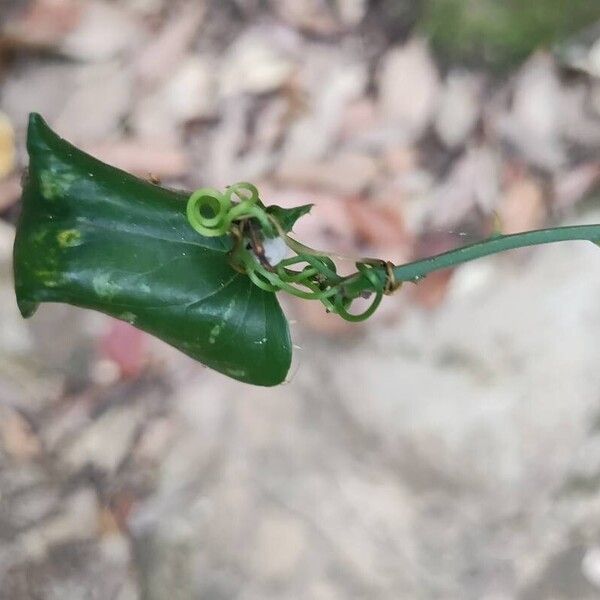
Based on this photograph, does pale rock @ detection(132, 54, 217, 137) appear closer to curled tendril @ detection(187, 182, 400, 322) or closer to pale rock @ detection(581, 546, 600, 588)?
curled tendril @ detection(187, 182, 400, 322)

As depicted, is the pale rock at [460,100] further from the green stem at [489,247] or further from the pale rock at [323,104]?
the green stem at [489,247]

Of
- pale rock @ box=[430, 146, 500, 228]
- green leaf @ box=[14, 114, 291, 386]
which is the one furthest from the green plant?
pale rock @ box=[430, 146, 500, 228]

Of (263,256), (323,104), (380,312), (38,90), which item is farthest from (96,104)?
(263,256)

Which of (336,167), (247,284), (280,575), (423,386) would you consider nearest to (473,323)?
(423,386)

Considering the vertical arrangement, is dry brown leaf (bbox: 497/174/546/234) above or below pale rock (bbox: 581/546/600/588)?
above

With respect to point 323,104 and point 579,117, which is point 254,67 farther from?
point 579,117

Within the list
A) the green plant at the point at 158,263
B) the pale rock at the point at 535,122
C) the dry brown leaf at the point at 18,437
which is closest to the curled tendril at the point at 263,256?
the green plant at the point at 158,263

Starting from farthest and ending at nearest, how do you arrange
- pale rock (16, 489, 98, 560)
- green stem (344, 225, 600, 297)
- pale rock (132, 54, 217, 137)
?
pale rock (132, 54, 217, 137), pale rock (16, 489, 98, 560), green stem (344, 225, 600, 297)
